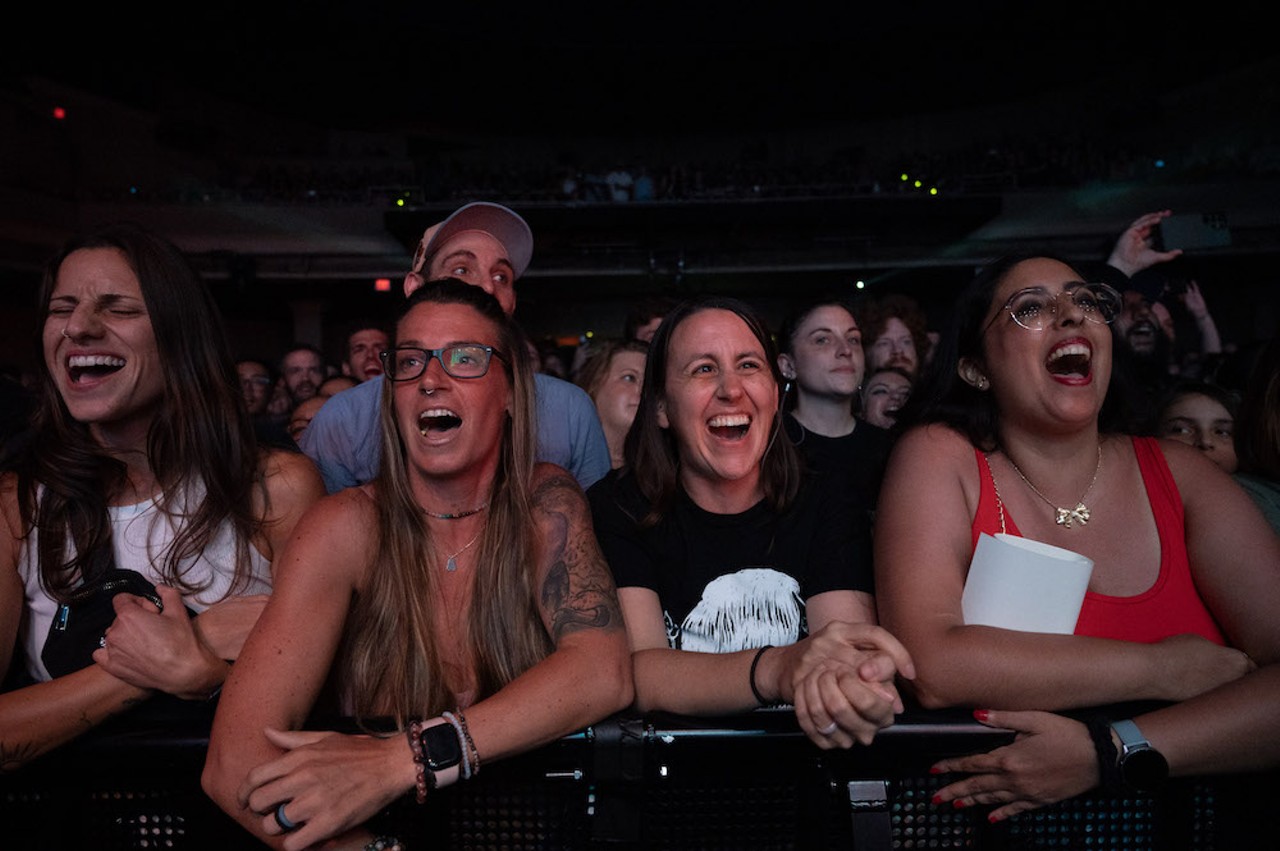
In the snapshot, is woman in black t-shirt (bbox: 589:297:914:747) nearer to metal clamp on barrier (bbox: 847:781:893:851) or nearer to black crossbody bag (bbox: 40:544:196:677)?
metal clamp on barrier (bbox: 847:781:893:851)

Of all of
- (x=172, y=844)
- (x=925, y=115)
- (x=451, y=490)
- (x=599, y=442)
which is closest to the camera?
(x=172, y=844)

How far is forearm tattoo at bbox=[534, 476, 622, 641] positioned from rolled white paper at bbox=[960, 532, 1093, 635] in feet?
2.47

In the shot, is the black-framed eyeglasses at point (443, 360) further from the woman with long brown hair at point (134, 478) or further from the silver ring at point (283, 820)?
the silver ring at point (283, 820)

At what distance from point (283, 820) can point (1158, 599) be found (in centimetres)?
179

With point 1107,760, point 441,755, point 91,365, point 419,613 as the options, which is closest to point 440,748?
point 441,755

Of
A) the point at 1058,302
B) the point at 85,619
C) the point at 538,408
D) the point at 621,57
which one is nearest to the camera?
the point at 85,619

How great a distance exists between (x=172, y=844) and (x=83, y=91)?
75.0 ft

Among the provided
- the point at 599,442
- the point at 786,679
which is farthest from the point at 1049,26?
the point at 786,679

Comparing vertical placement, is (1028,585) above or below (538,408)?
below

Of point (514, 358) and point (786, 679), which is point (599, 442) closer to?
point (514, 358)

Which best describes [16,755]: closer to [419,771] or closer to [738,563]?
[419,771]

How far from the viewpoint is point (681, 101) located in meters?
24.2

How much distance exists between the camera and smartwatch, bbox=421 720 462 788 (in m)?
1.42

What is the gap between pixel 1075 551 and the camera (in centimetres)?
197
